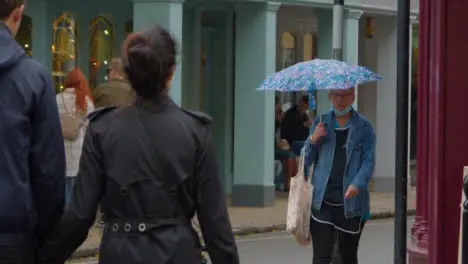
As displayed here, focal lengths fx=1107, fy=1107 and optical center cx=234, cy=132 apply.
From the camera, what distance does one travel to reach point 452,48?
723 cm

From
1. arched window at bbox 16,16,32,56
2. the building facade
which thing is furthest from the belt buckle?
arched window at bbox 16,16,32,56

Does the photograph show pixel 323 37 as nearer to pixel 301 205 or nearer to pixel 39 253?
pixel 301 205

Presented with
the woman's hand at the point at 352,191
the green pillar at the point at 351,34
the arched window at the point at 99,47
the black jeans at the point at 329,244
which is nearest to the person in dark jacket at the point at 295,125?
the green pillar at the point at 351,34

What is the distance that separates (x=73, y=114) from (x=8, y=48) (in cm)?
845

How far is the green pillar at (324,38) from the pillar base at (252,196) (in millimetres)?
2468

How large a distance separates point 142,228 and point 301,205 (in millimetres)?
3861

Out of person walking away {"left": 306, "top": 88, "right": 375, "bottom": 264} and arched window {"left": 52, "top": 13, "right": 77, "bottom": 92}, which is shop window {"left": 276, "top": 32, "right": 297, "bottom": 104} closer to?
arched window {"left": 52, "top": 13, "right": 77, "bottom": 92}

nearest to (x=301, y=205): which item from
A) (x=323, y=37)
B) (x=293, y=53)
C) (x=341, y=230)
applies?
(x=341, y=230)

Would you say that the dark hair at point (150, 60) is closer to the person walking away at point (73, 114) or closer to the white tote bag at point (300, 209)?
the white tote bag at point (300, 209)

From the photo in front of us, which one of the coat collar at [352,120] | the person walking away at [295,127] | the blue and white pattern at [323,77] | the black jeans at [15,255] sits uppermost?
the blue and white pattern at [323,77]

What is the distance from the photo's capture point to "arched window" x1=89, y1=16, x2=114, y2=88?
714 inches

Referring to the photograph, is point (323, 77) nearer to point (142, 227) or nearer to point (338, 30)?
point (338, 30)

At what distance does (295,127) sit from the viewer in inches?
814

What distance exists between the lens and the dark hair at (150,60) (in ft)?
14.9
